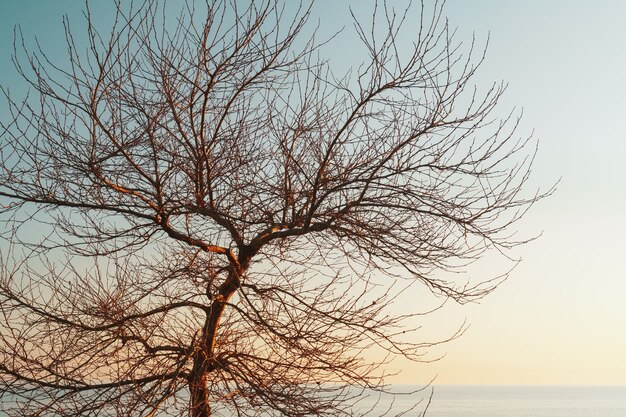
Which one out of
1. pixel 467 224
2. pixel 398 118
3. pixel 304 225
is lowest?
pixel 467 224

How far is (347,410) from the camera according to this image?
6.83 meters

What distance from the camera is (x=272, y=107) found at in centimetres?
708

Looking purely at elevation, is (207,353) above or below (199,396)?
above

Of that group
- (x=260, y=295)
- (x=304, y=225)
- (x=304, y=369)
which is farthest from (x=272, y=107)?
(x=304, y=369)

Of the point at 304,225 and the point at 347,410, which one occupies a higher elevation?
the point at 304,225

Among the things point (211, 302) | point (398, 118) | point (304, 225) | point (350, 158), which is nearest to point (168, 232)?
point (211, 302)

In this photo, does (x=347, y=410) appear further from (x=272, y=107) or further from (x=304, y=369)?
(x=272, y=107)

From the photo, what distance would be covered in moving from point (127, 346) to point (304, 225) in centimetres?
196

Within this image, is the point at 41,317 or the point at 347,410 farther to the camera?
the point at 41,317

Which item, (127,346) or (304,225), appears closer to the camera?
(304,225)

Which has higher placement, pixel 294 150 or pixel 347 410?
pixel 294 150

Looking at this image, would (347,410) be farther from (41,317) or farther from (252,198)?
(41,317)

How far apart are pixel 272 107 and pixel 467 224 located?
1913 mm

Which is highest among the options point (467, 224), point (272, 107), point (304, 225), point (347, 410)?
point (272, 107)
